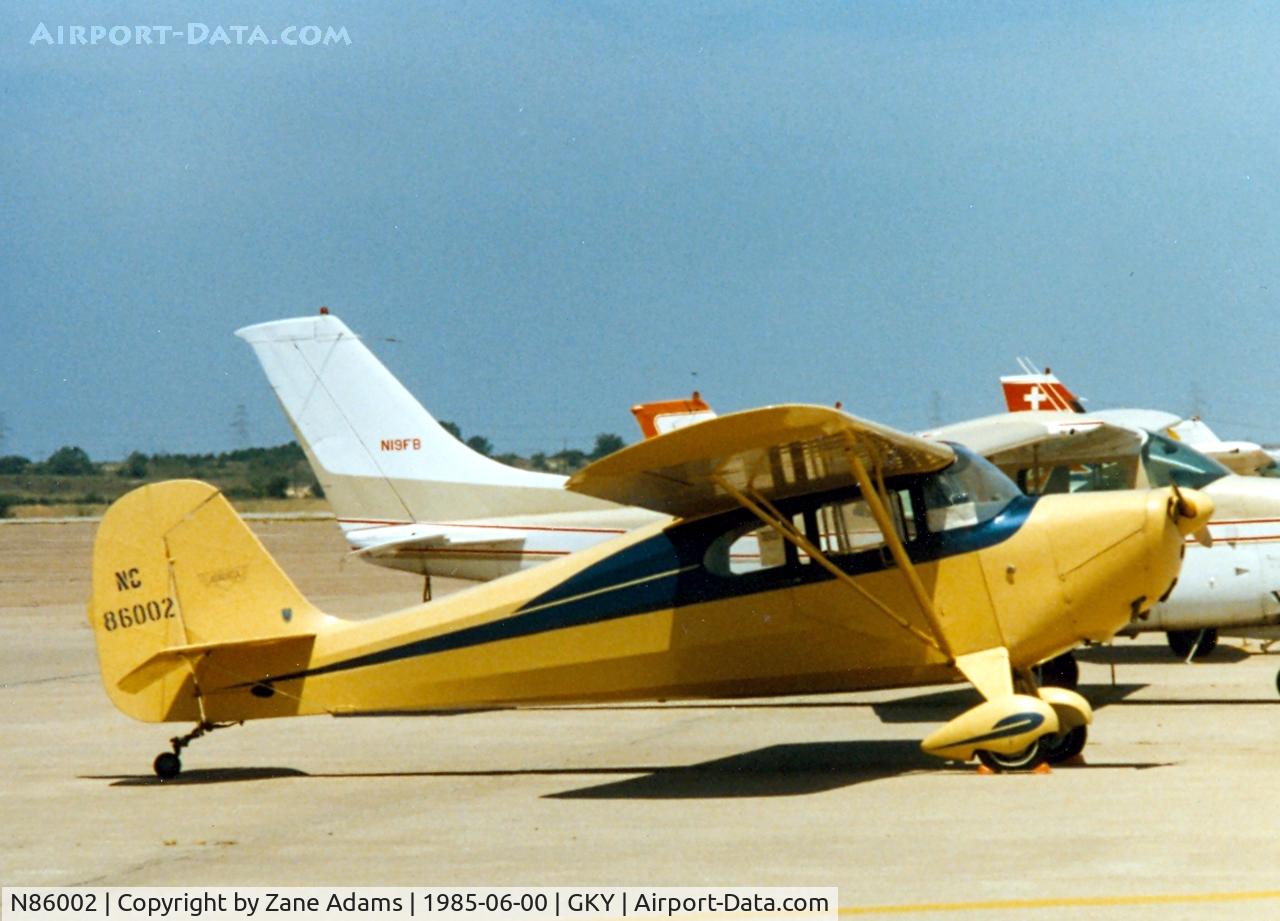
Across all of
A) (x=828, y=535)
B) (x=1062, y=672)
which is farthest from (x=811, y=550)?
(x=1062, y=672)

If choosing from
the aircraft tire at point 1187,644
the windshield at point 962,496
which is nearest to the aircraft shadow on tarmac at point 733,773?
the windshield at point 962,496

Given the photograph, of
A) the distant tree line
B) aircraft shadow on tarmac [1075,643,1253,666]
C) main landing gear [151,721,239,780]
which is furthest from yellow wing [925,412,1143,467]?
the distant tree line

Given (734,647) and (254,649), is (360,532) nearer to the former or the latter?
(254,649)

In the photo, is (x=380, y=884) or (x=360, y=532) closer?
(x=380, y=884)

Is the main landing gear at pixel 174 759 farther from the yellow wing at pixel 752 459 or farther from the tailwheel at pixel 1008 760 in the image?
the tailwheel at pixel 1008 760

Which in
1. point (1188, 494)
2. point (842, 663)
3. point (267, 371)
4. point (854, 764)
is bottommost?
point (854, 764)

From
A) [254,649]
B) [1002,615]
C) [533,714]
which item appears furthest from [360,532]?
[1002,615]

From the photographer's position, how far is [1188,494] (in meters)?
10.8

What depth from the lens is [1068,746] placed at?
11016 mm

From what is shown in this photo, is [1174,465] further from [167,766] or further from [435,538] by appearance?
[167,766]

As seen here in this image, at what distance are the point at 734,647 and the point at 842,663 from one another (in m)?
0.72

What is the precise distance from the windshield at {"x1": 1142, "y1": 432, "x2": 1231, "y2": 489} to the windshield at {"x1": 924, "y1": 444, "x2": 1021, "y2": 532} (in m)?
4.98
